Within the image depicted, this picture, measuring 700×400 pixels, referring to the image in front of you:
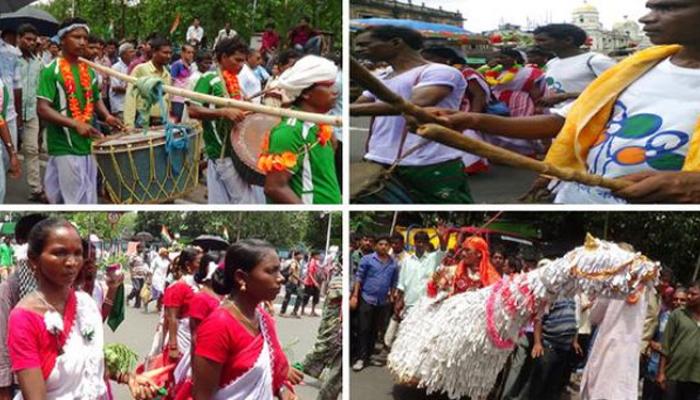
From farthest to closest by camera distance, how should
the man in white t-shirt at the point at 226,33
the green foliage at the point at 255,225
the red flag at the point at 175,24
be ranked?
the red flag at the point at 175,24
the man in white t-shirt at the point at 226,33
the green foliage at the point at 255,225

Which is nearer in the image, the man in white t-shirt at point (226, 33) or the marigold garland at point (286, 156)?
the marigold garland at point (286, 156)

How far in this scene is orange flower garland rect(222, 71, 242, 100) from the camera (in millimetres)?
5250

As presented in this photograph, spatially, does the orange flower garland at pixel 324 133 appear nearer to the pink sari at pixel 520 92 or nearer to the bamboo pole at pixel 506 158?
the pink sari at pixel 520 92

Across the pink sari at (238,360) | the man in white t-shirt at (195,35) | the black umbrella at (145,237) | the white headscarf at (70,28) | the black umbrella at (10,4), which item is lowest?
the black umbrella at (145,237)

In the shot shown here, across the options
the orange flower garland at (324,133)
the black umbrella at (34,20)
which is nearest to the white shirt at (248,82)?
the orange flower garland at (324,133)

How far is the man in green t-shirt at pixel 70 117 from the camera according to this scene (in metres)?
4.60

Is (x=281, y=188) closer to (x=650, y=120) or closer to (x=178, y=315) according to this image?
(x=178, y=315)

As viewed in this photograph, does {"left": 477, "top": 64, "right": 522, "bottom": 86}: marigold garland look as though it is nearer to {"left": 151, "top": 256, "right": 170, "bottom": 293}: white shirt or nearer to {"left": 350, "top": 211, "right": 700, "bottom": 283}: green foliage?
{"left": 350, "top": 211, "right": 700, "bottom": 283}: green foliage

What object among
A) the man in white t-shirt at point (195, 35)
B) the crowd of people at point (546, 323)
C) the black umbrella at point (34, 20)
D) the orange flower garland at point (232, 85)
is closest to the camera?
the crowd of people at point (546, 323)

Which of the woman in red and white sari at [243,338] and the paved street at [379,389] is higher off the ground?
the woman in red and white sari at [243,338]

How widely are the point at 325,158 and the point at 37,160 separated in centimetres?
334

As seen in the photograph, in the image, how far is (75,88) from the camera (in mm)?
4648

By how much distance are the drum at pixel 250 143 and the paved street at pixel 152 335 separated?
195 cm

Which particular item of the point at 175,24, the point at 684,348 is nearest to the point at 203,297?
the point at 684,348
